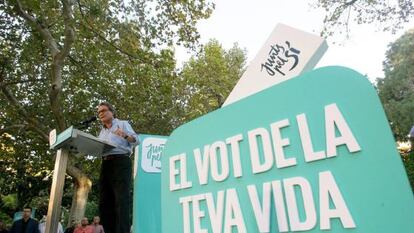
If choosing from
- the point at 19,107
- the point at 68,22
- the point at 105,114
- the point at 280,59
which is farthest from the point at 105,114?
the point at 19,107

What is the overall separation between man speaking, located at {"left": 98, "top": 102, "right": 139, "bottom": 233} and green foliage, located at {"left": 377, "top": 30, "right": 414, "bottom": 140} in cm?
2002

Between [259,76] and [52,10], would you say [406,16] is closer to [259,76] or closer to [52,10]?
[52,10]

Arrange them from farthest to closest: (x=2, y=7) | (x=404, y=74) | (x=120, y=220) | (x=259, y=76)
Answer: (x=404, y=74)
(x=2, y=7)
(x=120, y=220)
(x=259, y=76)

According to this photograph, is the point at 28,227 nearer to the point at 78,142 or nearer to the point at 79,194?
the point at 79,194

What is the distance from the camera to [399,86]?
23156 mm

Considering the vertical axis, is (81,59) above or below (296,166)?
above

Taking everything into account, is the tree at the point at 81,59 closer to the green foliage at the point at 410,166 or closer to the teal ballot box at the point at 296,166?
the green foliage at the point at 410,166

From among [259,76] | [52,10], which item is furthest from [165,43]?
[259,76]

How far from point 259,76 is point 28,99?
11870mm

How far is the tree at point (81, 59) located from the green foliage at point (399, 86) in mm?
14037

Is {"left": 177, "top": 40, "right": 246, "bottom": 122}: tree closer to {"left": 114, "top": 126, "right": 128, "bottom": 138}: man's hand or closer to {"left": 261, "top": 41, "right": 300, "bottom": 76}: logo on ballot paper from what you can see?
{"left": 114, "top": 126, "right": 128, "bottom": 138}: man's hand

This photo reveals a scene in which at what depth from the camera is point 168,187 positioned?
1868mm

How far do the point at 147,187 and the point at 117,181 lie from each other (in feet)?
3.59

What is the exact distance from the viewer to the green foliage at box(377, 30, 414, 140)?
69.3 feet
